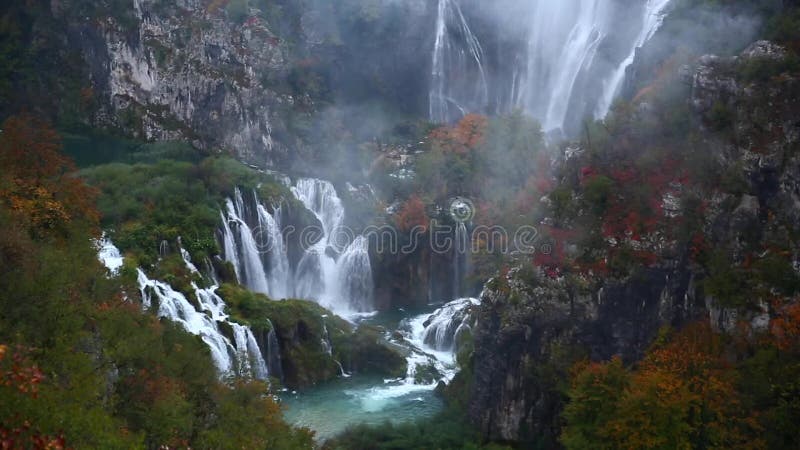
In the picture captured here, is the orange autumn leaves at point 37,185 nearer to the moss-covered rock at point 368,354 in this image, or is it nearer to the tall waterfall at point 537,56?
the moss-covered rock at point 368,354

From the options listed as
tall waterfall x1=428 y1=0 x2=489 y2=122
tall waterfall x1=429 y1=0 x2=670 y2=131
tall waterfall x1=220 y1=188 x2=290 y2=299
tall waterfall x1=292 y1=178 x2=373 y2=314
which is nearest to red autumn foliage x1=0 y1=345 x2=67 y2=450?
tall waterfall x1=220 y1=188 x2=290 y2=299

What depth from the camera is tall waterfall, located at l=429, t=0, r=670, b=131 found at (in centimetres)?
4919

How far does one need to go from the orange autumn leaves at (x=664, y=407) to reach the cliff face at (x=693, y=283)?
9.47 feet

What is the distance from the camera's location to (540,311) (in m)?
28.2

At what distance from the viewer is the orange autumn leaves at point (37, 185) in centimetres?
2223

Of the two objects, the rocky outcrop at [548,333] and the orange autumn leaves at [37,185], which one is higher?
the orange autumn leaves at [37,185]

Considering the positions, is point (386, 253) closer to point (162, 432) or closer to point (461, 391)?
point (461, 391)

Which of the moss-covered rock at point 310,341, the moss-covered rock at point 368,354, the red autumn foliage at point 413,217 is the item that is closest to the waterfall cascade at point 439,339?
the moss-covered rock at point 368,354

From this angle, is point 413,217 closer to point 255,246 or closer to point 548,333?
point 255,246

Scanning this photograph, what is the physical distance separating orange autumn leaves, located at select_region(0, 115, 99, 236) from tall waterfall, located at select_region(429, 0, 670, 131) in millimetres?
31134

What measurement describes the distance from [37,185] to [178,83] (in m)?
34.4

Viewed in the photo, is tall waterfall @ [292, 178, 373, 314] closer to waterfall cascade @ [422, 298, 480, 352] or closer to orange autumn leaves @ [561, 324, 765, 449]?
waterfall cascade @ [422, 298, 480, 352]

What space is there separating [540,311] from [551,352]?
5.02 feet

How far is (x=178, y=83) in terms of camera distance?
5681cm
